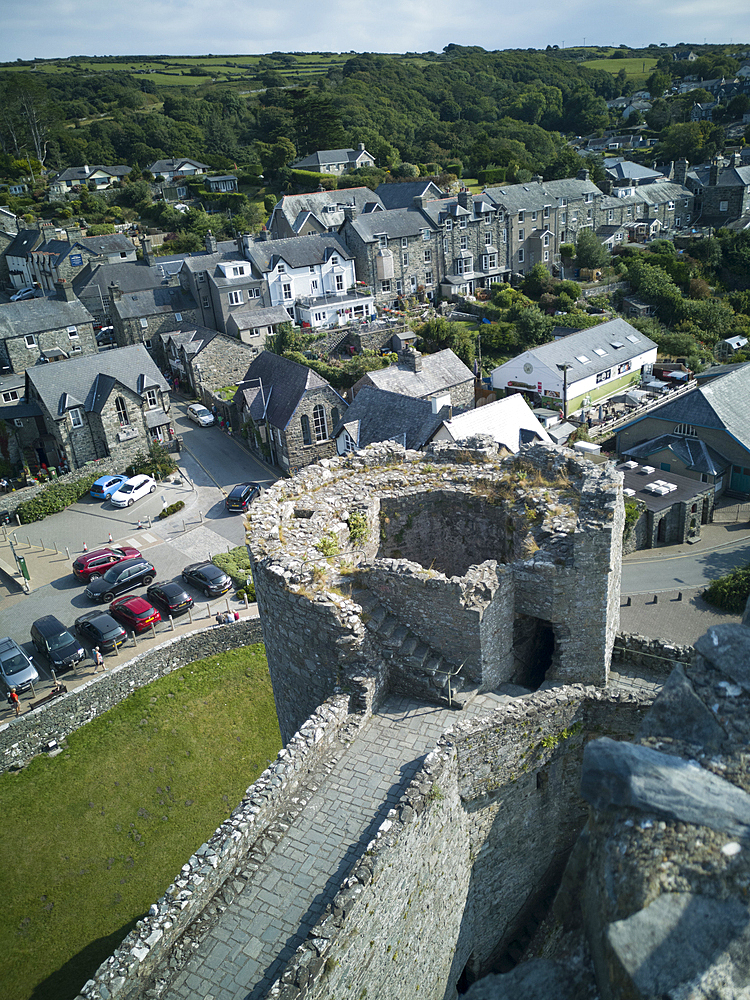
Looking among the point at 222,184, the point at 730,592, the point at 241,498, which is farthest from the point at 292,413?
the point at 222,184

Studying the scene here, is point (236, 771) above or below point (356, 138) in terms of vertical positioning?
below

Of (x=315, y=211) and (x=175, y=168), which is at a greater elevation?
(x=175, y=168)

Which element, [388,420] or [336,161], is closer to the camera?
[388,420]

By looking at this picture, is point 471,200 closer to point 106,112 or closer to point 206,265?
point 206,265

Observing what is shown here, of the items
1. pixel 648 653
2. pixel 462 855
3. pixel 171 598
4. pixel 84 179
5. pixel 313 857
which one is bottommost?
pixel 171 598

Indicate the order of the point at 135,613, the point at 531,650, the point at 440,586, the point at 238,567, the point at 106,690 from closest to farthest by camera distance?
the point at 440,586, the point at 531,650, the point at 106,690, the point at 135,613, the point at 238,567

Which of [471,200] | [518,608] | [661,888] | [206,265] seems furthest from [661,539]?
[471,200]

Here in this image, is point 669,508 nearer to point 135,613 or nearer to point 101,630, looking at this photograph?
point 135,613

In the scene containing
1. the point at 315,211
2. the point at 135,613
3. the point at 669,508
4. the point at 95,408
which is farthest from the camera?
the point at 315,211
